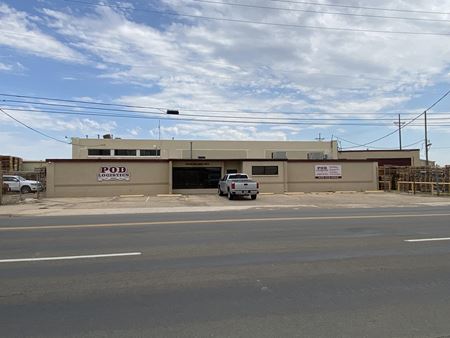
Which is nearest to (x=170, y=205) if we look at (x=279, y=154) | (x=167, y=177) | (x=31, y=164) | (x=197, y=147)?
(x=167, y=177)

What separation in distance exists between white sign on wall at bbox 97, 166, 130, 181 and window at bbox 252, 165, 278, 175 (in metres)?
10.8

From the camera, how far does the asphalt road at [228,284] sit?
4750mm

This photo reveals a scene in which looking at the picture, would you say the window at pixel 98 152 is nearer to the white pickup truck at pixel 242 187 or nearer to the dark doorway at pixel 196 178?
the dark doorway at pixel 196 178

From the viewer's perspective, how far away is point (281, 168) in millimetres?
38125

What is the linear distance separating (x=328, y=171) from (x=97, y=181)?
65.5ft

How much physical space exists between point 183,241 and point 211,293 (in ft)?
14.3

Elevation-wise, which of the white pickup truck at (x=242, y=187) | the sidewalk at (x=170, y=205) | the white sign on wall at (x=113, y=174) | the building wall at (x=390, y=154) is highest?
the building wall at (x=390, y=154)

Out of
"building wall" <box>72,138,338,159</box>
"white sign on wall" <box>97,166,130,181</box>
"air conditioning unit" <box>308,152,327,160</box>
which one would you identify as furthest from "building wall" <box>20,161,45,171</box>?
"air conditioning unit" <box>308,152,327,160</box>

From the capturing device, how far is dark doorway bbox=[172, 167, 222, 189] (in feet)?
124

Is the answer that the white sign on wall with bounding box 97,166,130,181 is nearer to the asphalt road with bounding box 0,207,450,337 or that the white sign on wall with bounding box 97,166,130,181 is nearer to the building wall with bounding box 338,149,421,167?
the asphalt road with bounding box 0,207,450,337

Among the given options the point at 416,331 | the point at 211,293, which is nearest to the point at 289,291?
the point at 211,293

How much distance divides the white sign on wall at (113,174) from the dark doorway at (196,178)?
415 centimetres

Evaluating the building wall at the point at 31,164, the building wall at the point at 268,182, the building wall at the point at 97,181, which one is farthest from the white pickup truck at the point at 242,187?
the building wall at the point at 31,164

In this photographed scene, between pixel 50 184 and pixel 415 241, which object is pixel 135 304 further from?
pixel 50 184
